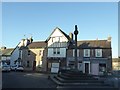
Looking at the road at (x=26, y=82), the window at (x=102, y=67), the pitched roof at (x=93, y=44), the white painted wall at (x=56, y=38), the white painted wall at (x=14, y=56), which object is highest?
the white painted wall at (x=56, y=38)

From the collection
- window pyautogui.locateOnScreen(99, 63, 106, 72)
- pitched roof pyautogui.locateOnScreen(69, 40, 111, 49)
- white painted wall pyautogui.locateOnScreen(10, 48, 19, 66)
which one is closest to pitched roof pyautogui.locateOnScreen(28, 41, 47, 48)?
white painted wall pyautogui.locateOnScreen(10, 48, 19, 66)

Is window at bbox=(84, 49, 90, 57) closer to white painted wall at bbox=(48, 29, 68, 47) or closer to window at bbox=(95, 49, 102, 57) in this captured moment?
window at bbox=(95, 49, 102, 57)

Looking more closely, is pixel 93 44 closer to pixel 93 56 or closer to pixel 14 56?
pixel 93 56

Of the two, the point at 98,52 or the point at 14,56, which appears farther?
the point at 14,56

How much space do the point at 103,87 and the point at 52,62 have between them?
35736mm

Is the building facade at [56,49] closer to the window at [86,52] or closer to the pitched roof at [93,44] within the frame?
the pitched roof at [93,44]

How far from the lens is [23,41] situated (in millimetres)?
65000

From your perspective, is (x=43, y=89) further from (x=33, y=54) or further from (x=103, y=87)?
(x=33, y=54)

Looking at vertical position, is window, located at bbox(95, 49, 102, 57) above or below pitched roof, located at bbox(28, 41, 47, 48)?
below

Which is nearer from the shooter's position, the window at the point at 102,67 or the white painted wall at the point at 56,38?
the window at the point at 102,67

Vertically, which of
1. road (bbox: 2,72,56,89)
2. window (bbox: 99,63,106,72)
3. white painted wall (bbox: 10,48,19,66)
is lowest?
road (bbox: 2,72,56,89)

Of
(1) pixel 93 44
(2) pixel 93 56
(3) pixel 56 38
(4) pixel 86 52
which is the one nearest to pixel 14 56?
(3) pixel 56 38

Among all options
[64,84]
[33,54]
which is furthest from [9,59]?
[64,84]

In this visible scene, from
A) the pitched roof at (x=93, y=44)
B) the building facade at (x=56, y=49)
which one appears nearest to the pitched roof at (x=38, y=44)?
the building facade at (x=56, y=49)
